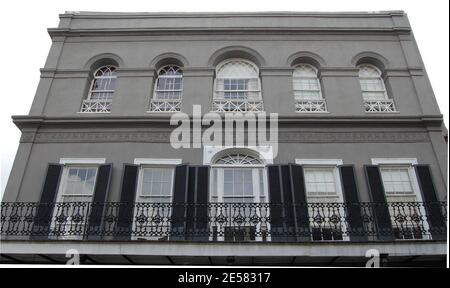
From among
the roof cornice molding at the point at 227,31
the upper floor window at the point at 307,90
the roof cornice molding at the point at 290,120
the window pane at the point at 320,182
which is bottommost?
the window pane at the point at 320,182

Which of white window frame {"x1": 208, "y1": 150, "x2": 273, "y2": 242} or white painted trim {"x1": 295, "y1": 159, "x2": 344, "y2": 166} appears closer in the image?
white window frame {"x1": 208, "y1": 150, "x2": 273, "y2": 242}

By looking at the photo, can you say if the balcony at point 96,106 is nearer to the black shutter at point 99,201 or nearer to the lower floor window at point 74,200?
the lower floor window at point 74,200

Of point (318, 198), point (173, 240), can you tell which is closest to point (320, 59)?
point (318, 198)

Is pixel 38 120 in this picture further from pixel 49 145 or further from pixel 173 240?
pixel 173 240

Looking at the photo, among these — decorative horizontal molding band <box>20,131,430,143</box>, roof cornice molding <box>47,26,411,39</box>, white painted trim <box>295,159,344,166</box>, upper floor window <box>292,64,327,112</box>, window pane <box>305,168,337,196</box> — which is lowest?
window pane <box>305,168,337,196</box>

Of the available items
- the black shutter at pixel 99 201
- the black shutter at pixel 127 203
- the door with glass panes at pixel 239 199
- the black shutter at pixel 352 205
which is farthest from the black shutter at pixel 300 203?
the black shutter at pixel 99 201

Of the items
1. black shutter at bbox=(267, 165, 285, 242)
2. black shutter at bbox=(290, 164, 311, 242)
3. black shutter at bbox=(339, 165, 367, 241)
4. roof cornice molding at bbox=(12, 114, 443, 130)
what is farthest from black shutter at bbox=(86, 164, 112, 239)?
black shutter at bbox=(339, 165, 367, 241)

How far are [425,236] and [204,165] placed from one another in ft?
20.5

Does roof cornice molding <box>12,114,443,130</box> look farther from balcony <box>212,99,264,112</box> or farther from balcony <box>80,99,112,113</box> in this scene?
balcony <box>212,99,264,112</box>

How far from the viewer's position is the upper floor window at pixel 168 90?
41.5 feet

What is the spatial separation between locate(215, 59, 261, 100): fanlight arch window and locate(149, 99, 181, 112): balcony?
1.40 meters

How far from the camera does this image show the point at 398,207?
990 cm

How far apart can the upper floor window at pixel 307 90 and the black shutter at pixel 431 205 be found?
11.6 feet

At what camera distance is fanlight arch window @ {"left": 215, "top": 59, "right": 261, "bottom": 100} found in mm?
13070
